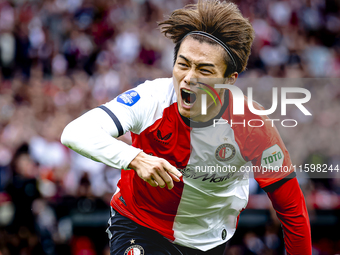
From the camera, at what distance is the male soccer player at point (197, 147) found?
2936 mm

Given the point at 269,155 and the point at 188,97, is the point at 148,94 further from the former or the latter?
the point at 269,155

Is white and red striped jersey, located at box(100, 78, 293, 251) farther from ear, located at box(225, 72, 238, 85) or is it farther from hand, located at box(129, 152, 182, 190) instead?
hand, located at box(129, 152, 182, 190)

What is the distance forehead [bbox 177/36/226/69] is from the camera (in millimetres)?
2883

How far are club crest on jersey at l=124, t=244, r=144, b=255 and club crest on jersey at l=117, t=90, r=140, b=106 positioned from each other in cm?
107

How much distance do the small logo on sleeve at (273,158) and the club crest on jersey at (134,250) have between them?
1.09 metres

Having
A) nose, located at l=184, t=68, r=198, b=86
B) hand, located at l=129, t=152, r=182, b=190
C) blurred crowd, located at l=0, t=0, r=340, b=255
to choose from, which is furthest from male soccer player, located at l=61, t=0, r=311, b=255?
blurred crowd, located at l=0, t=0, r=340, b=255

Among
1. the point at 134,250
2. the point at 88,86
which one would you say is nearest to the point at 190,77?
the point at 134,250

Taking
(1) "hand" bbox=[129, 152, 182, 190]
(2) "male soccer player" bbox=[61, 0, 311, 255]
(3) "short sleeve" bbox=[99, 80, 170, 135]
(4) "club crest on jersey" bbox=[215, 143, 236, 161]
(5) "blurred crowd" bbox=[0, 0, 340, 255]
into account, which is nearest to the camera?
(1) "hand" bbox=[129, 152, 182, 190]

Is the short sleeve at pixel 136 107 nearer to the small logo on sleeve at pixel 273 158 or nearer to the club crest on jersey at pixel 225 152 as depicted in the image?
the club crest on jersey at pixel 225 152

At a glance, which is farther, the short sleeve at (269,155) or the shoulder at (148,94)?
the short sleeve at (269,155)

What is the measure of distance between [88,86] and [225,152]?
5.81 metres

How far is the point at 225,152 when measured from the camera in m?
3.05

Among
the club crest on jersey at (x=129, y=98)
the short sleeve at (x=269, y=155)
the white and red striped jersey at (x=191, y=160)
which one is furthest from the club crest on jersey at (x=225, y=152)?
the club crest on jersey at (x=129, y=98)

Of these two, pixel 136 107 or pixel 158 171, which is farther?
pixel 136 107
